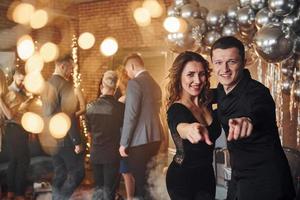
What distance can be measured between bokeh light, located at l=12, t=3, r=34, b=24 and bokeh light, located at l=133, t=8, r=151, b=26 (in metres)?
1.33

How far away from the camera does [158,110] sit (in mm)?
3637

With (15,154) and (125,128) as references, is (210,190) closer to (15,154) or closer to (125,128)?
(125,128)

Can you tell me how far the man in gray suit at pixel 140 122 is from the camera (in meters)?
3.40

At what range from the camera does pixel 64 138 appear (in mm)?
3656

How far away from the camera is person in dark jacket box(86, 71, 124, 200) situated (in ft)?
11.6

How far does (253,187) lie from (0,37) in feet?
11.2

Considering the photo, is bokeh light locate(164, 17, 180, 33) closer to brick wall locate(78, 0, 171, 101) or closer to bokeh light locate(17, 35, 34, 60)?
brick wall locate(78, 0, 171, 101)

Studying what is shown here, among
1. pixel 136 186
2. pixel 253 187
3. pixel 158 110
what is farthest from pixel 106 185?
pixel 253 187

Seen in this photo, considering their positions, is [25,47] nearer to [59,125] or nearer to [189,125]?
[59,125]

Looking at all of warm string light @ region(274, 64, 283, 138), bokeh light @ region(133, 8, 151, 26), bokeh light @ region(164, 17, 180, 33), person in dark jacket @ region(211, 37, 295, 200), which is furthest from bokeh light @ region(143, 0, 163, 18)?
person in dark jacket @ region(211, 37, 295, 200)

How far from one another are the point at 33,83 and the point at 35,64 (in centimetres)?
35

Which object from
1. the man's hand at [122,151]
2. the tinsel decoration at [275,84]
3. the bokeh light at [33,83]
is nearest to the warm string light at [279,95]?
the tinsel decoration at [275,84]

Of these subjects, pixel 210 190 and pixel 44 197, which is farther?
pixel 44 197

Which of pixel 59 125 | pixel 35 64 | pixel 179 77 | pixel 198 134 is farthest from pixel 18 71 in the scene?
pixel 198 134
